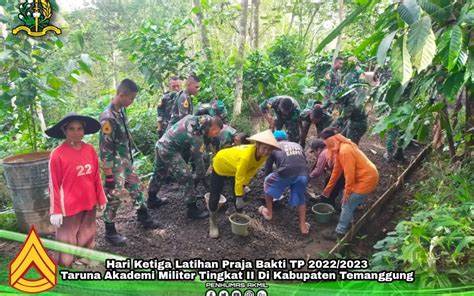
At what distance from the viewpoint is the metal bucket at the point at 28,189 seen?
3.54 m

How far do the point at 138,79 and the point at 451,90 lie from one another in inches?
556

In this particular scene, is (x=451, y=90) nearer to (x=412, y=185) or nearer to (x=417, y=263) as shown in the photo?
(x=417, y=263)

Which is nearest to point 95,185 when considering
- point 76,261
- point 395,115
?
point 76,261

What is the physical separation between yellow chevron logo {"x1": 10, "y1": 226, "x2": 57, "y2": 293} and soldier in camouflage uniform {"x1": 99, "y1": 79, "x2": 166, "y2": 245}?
1143 mm

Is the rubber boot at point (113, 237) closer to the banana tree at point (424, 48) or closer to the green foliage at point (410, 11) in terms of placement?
the banana tree at point (424, 48)

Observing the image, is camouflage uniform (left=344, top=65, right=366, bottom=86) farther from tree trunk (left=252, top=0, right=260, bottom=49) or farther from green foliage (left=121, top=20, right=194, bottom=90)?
tree trunk (left=252, top=0, right=260, bottom=49)

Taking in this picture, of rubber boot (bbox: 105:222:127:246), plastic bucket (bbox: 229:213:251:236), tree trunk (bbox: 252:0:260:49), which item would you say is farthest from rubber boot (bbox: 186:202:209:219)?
tree trunk (bbox: 252:0:260:49)

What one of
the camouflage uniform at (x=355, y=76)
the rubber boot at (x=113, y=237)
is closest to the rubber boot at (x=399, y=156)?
the camouflage uniform at (x=355, y=76)

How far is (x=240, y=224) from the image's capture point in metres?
3.63

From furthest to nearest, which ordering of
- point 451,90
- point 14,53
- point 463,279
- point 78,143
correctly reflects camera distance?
point 14,53 → point 78,143 → point 451,90 → point 463,279

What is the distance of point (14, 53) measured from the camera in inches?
137

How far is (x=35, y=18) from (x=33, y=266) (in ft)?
8.53

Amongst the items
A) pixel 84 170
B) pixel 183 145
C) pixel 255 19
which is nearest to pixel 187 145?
pixel 183 145

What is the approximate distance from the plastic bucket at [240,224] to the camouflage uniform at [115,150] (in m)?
1.24
